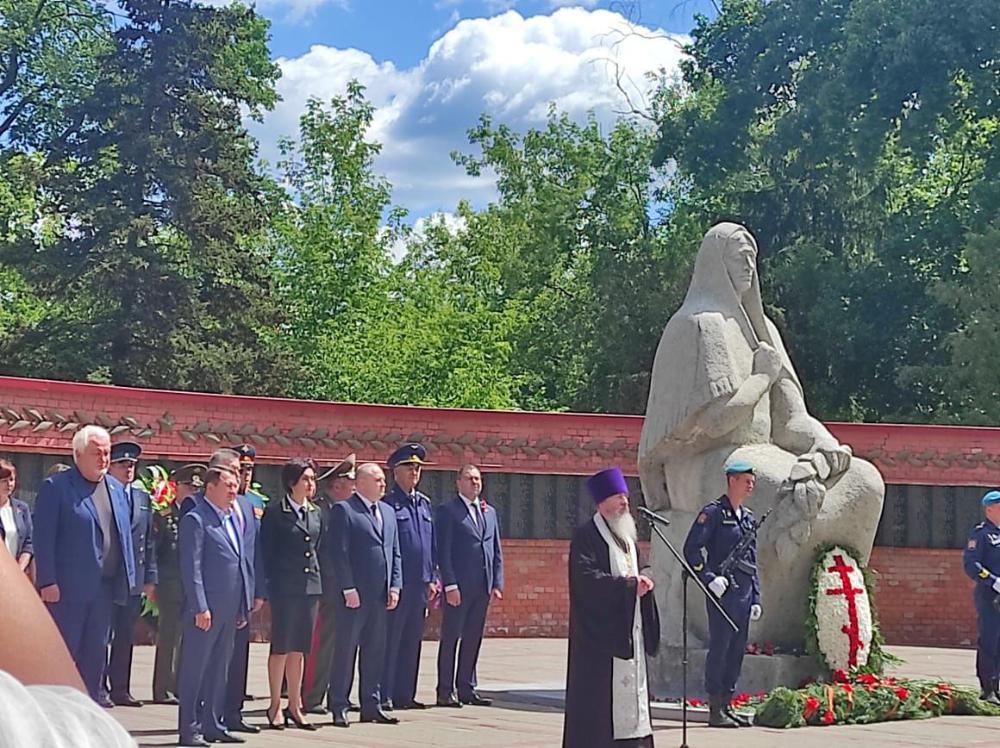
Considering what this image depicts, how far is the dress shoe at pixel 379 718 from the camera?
11664mm

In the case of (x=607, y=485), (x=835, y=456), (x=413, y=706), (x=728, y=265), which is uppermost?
(x=728, y=265)

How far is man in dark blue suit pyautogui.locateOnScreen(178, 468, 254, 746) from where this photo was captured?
33.3 ft

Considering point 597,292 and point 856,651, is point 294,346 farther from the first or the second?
point 856,651

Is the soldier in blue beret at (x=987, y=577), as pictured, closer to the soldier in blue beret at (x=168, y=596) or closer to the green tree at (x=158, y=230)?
the soldier in blue beret at (x=168, y=596)

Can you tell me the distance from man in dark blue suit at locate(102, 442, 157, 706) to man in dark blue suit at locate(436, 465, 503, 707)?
7.78 feet

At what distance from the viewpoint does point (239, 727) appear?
1094 cm

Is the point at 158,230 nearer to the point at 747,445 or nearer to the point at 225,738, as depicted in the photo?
the point at 747,445

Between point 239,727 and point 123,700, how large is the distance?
2038mm

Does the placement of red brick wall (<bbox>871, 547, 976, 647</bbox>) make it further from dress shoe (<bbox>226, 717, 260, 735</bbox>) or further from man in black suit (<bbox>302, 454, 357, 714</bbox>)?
dress shoe (<bbox>226, 717, 260, 735</bbox>)

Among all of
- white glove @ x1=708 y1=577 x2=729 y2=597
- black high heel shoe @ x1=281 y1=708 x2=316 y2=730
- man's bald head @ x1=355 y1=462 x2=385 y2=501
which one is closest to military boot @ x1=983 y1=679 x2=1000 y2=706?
white glove @ x1=708 y1=577 x2=729 y2=597

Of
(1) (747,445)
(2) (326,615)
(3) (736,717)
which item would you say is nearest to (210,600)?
(2) (326,615)

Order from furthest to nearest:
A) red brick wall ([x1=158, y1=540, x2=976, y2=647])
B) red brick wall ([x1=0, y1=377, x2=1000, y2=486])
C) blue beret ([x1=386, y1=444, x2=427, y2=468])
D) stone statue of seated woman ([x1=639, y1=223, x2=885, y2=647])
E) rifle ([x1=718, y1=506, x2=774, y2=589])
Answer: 1. red brick wall ([x1=158, y1=540, x2=976, y2=647])
2. red brick wall ([x1=0, y1=377, x2=1000, y2=486])
3. blue beret ([x1=386, y1=444, x2=427, y2=468])
4. stone statue of seated woman ([x1=639, y1=223, x2=885, y2=647])
5. rifle ([x1=718, y1=506, x2=774, y2=589])

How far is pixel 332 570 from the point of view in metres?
11.8

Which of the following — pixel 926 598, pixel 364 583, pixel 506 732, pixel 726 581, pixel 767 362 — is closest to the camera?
pixel 506 732
